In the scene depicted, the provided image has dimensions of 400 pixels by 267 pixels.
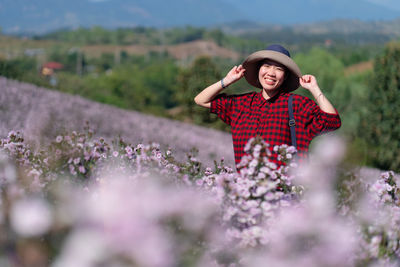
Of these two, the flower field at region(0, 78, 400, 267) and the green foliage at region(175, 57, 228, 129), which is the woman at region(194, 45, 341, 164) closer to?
the flower field at region(0, 78, 400, 267)

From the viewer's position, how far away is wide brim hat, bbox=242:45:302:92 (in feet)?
12.5

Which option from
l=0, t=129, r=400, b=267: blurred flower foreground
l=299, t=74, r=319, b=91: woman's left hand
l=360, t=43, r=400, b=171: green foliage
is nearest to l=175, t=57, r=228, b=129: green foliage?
l=360, t=43, r=400, b=171: green foliage

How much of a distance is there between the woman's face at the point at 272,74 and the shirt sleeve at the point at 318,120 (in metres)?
0.35

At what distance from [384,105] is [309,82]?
2121cm

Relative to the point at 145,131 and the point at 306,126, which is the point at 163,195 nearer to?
the point at 306,126

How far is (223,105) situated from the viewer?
418 centimetres

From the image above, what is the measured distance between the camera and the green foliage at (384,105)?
2242cm

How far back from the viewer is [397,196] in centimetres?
324

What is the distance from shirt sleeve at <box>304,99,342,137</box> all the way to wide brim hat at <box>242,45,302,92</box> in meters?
0.34

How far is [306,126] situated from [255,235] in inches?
73.0

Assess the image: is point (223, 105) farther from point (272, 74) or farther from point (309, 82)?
point (309, 82)

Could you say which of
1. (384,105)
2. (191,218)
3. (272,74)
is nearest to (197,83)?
(384,105)

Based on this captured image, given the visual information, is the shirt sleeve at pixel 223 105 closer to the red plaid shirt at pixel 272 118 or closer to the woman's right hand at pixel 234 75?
the red plaid shirt at pixel 272 118

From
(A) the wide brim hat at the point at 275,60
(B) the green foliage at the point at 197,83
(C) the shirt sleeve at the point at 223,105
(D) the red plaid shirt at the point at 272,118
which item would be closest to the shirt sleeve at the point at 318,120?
(D) the red plaid shirt at the point at 272,118
